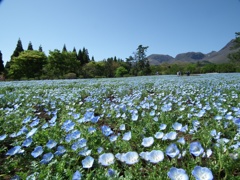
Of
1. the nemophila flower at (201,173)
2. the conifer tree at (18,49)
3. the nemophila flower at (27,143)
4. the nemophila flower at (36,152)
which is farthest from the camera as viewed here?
the conifer tree at (18,49)

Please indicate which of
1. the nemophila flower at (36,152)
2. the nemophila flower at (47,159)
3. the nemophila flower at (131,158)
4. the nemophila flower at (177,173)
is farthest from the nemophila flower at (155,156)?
the nemophila flower at (36,152)

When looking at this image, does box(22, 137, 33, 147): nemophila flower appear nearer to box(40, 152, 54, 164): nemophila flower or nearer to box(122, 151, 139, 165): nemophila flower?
box(40, 152, 54, 164): nemophila flower

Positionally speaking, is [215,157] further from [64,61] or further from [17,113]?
[64,61]

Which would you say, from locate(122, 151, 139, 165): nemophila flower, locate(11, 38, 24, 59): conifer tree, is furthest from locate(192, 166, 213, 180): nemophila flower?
locate(11, 38, 24, 59): conifer tree

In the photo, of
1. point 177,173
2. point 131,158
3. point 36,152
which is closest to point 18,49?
point 36,152

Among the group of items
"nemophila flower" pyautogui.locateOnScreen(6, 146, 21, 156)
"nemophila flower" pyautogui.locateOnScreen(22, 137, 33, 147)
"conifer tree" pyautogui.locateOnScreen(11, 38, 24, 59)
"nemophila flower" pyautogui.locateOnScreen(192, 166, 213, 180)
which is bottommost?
"nemophila flower" pyautogui.locateOnScreen(6, 146, 21, 156)

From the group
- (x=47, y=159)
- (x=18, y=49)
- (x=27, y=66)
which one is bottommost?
(x=47, y=159)

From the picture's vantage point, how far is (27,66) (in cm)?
3067

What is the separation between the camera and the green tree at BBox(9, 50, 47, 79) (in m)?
29.8

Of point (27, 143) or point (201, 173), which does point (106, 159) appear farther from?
point (27, 143)

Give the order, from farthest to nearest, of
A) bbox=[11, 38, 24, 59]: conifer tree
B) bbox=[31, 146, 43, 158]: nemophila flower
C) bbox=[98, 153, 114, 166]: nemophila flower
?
1. bbox=[11, 38, 24, 59]: conifer tree
2. bbox=[31, 146, 43, 158]: nemophila flower
3. bbox=[98, 153, 114, 166]: nemophila flower

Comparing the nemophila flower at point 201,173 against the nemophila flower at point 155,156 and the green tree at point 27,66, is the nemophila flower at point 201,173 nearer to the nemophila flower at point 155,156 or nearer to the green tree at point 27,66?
the nemophila flower at point 155,156

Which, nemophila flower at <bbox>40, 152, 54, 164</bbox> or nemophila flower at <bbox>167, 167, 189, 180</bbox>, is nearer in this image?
nemophila flower at <bbox>167, 167, 189, 180</bbox>

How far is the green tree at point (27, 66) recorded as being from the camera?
2980 centimetres
